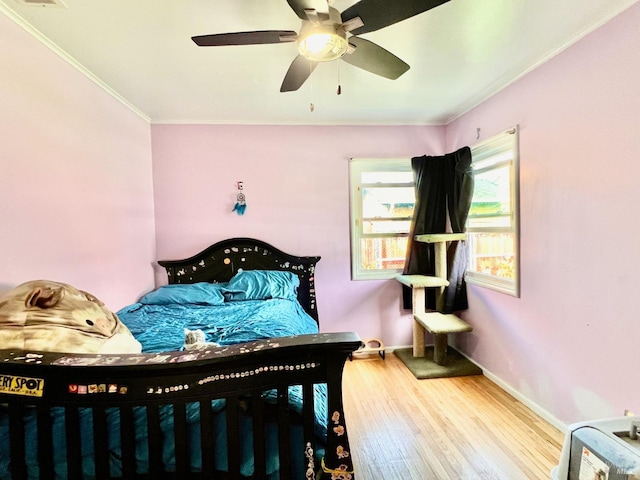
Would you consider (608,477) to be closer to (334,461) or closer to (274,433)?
(334,461)

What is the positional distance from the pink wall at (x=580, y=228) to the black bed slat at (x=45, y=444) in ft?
8.31

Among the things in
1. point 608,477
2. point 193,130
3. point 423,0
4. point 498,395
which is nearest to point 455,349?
point 498,395

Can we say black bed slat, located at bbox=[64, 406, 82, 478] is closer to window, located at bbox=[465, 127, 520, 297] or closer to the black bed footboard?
the black bed footboard

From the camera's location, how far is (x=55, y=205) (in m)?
1.92

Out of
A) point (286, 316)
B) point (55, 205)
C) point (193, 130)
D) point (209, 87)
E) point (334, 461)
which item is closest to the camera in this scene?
point (334, 461)

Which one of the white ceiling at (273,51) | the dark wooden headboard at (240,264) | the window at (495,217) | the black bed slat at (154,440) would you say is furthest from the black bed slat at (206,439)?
the window at (495,217)

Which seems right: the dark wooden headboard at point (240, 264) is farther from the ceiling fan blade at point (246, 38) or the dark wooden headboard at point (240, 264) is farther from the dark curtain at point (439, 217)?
the ceiling fan blade at point (246, 38)

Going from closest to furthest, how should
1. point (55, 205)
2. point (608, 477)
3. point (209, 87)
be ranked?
point (608, 477) < point (55, 205) < point (209, 87)

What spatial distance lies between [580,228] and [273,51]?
7.01ft

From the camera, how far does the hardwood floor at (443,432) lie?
180 centimetres

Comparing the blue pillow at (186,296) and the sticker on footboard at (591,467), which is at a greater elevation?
the blue pillow at (186,296)

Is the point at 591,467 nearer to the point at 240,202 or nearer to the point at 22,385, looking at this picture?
the point at 22,385

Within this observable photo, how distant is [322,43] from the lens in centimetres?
144

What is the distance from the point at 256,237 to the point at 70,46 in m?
1.99
